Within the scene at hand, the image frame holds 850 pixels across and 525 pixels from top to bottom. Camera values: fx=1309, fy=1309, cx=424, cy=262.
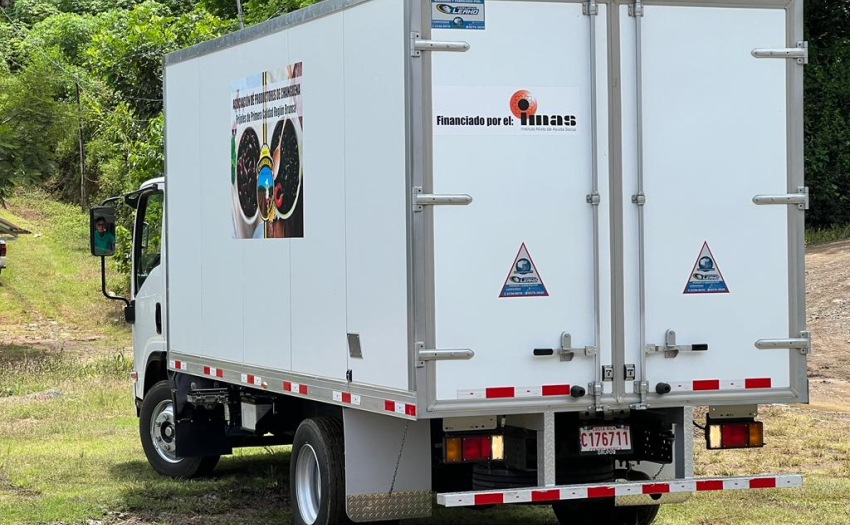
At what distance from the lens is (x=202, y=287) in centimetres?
1004

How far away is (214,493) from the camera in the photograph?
10.6m

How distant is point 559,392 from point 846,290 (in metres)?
14.6

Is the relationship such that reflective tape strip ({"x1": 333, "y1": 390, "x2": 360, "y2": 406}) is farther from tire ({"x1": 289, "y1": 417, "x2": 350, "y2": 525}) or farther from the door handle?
the door handle

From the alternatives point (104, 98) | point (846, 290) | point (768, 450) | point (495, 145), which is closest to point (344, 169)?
point (495, 145)

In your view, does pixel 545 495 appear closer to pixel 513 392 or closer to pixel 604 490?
pixel 604 490

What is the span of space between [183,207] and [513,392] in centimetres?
423

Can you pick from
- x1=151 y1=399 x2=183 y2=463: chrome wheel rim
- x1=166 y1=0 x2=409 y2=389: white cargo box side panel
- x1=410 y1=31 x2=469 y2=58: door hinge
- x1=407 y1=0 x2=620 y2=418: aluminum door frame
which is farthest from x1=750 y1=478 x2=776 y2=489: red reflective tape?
x1=151 y1=399 x2=183 y2=463: chrome wheel rim

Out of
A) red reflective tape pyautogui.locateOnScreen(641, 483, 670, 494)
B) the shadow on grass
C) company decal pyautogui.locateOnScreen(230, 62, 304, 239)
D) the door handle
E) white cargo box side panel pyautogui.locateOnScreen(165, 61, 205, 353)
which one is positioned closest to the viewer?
red reflective tape pyautogui.locateOnScreen(641, 483, 670, 494)

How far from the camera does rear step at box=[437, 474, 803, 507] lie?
708cm

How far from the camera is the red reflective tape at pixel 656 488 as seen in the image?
7414 millimetres

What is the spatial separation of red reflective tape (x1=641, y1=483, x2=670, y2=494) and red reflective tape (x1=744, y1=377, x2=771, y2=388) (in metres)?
0.76

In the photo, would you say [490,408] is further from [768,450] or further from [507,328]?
[768,450]

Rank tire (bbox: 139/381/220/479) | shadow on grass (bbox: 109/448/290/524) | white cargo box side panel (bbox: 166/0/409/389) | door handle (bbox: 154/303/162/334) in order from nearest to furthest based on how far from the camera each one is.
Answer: white cargo box side panel (bbox: 166/0/409/389)
shadow on grass (bbox: 109/448/290/524)
tire (bbox: 139/381/220/479)
door handle (bbox: 154/303/162/334)

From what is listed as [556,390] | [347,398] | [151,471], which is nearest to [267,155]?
[347,398]
